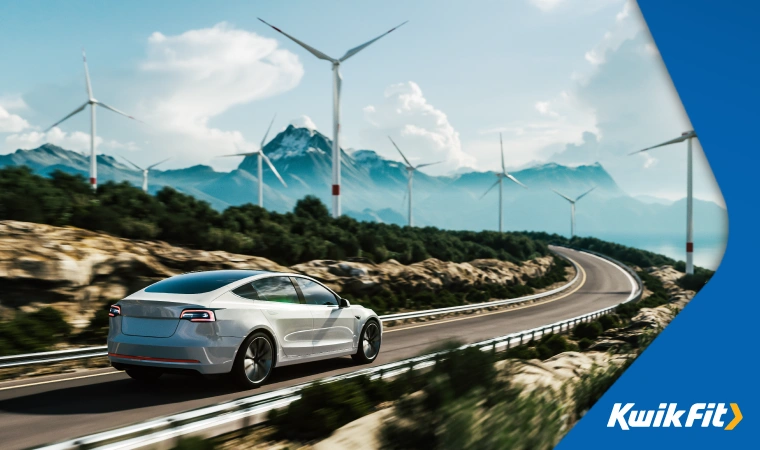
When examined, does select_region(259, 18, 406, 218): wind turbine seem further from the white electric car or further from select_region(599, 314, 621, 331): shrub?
the white electric car

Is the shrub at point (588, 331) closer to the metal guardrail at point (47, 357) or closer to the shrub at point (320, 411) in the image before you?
the shrub at point (320, 411)

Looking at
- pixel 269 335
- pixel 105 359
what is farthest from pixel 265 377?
pixel 105 359

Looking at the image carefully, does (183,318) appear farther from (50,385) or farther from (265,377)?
(50,385)

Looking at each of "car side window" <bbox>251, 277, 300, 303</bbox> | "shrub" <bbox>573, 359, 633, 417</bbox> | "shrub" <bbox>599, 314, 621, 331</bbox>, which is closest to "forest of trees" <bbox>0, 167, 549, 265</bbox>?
"car side window" <bbox>251, 277, 300, 303</bbox>

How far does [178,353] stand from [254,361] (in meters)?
1.12

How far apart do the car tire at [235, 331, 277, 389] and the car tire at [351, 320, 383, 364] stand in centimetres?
253

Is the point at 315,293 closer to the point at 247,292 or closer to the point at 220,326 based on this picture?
the point at 247,292

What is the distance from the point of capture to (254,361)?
863 cm

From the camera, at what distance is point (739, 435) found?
20.0ft

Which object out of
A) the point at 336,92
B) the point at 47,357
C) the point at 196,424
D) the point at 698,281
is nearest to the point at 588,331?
the point at 698,281

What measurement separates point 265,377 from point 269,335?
557mm

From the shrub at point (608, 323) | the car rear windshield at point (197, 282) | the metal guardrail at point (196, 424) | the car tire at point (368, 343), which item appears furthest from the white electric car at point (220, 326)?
the shrub at point (608, 323)

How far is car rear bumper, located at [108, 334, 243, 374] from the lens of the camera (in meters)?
7.85

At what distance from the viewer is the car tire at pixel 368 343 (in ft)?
36.8
